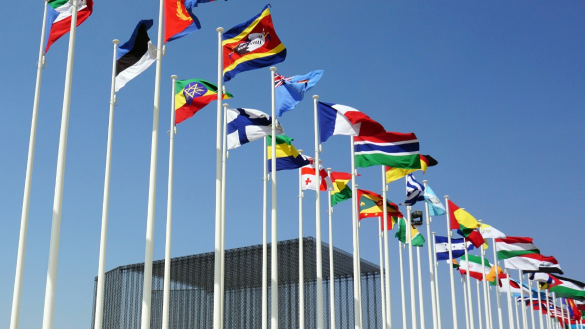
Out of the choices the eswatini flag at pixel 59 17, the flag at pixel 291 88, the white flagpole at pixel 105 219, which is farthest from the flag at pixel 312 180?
the eswatini flag at pixel 59 17

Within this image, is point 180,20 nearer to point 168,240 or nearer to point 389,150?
point 168,240

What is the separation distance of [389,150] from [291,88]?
3826mm

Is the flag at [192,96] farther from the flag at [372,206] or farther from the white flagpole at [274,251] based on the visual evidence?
the flag at [372,206]

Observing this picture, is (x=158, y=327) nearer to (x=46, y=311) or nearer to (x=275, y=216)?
(x=275, y=216)

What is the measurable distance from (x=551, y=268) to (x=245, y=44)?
23044 millimetres

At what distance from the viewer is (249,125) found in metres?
19.0

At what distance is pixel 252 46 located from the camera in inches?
684

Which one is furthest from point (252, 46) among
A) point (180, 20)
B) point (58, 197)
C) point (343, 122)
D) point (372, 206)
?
point (372, 206)

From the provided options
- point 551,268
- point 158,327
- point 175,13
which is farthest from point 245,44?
point 158,327

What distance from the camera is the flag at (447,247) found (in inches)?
1307

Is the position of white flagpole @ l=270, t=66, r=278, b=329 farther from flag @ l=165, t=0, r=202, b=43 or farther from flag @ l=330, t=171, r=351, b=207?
flag @ l=330, t=171, r=351, b=207

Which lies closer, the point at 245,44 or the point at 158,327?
the point at 245,44

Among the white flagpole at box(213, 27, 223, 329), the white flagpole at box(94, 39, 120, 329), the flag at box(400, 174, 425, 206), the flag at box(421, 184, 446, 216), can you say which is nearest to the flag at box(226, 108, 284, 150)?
the white flagpole at box(213, 27, 223, 329)

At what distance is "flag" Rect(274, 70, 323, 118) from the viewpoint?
19312 millimetres
